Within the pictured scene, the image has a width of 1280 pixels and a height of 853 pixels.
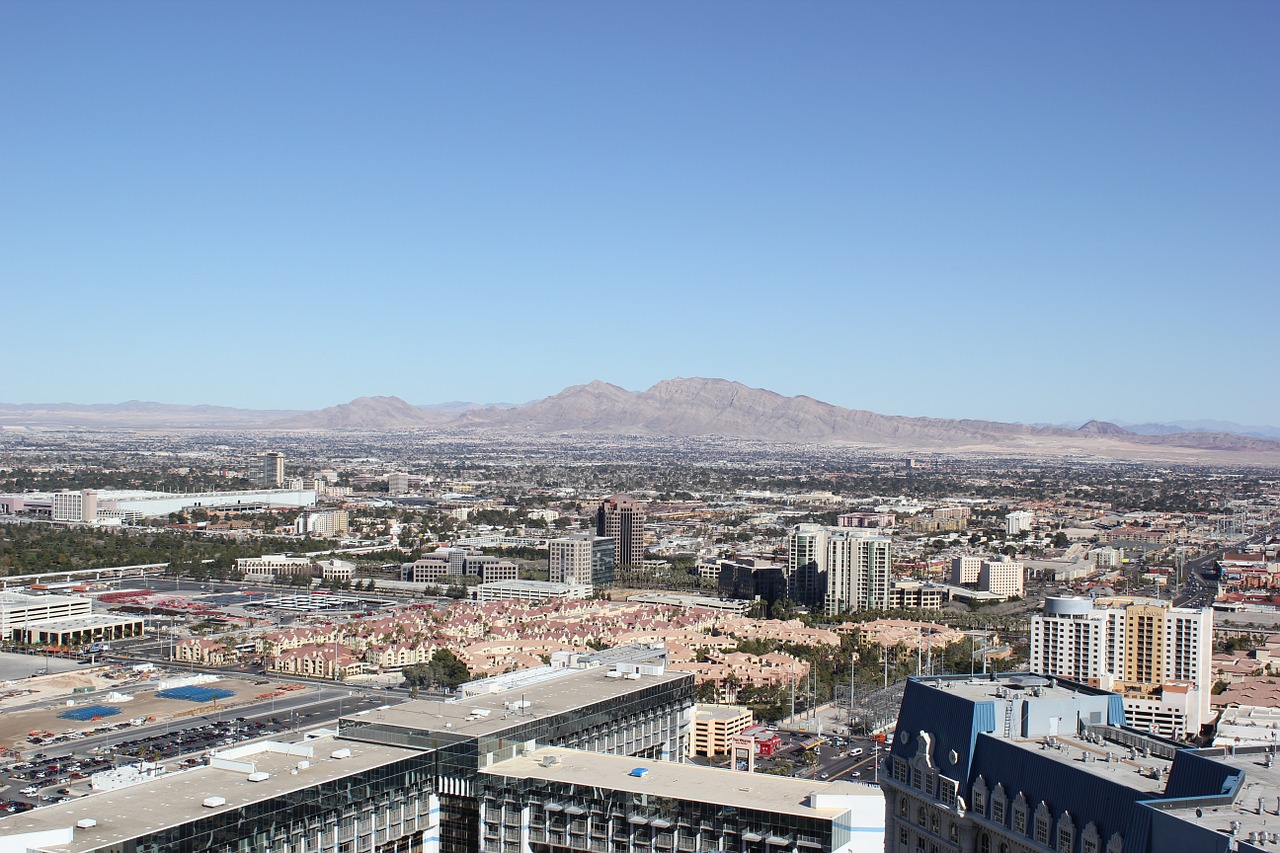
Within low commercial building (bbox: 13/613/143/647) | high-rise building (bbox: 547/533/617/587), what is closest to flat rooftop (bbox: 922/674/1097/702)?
low commercial building (bbox: 13/613/143/647)

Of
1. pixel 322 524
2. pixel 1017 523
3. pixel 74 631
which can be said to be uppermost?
pixel 1017 523

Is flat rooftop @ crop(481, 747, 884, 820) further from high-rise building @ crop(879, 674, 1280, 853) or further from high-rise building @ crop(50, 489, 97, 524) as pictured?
high-rise building @ crop(50, 489, 97, 524)

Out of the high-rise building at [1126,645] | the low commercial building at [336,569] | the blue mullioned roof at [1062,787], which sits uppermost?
the blue mullioned roof at [1062,787]

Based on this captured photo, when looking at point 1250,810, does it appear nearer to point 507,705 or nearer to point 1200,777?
point 1200,777

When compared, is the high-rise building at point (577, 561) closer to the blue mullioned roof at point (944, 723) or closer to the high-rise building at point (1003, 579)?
the high-rise building at point (1003, 579)

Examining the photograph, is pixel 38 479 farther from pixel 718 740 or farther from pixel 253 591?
pixel 718 740

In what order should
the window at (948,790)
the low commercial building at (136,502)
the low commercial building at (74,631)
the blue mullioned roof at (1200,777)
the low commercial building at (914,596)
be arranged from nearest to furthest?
1. the blue mullioned roof at (1200,777)
2. the window at (948,790)
3. the low commercial building at (74,631)
4. the low commercial building at (914,596)
5. the low commercial building at (136,502)

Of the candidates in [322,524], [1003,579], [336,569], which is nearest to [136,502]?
[322,524]

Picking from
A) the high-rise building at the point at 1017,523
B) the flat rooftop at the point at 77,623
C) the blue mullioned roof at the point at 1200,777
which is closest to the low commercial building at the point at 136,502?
the flat rooftop at the point at 77,623
